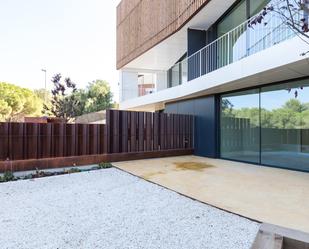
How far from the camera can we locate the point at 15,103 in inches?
970

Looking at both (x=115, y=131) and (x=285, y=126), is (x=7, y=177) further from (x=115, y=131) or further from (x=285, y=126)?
(x=285, y=126)

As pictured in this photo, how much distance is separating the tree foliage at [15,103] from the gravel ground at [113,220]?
21.1m

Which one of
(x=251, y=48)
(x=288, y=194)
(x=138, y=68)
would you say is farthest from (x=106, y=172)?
(x=138, y=68)

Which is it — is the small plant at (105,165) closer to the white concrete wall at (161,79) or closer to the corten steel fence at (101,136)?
the corten steel fence at (101,136)

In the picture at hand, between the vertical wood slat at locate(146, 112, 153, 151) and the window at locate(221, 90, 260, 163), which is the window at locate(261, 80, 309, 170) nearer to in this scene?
the window at locate(221, 90, 260, 163)

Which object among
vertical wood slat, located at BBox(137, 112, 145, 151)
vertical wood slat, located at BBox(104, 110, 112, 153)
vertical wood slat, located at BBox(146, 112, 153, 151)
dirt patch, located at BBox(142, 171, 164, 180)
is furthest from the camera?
vertical wood slat, located at BBox(146, 112, 153, 151)

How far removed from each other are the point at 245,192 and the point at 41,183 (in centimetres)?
457

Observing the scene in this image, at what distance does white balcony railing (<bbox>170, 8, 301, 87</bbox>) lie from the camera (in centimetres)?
686

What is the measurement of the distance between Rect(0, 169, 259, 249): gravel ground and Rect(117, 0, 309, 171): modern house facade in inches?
95.2

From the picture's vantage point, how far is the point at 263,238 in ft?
5.30

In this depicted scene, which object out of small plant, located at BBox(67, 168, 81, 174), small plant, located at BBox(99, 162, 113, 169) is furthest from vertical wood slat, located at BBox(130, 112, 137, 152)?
small plant, located at BBox(67, 168, 81, 174)

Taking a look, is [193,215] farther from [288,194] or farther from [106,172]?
[106,172]

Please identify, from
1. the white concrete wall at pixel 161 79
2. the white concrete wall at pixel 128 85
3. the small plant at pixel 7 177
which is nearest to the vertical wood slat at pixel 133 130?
the small plant at pixel 7 177

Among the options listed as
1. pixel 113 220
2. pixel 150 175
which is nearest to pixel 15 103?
pixel 150 175
